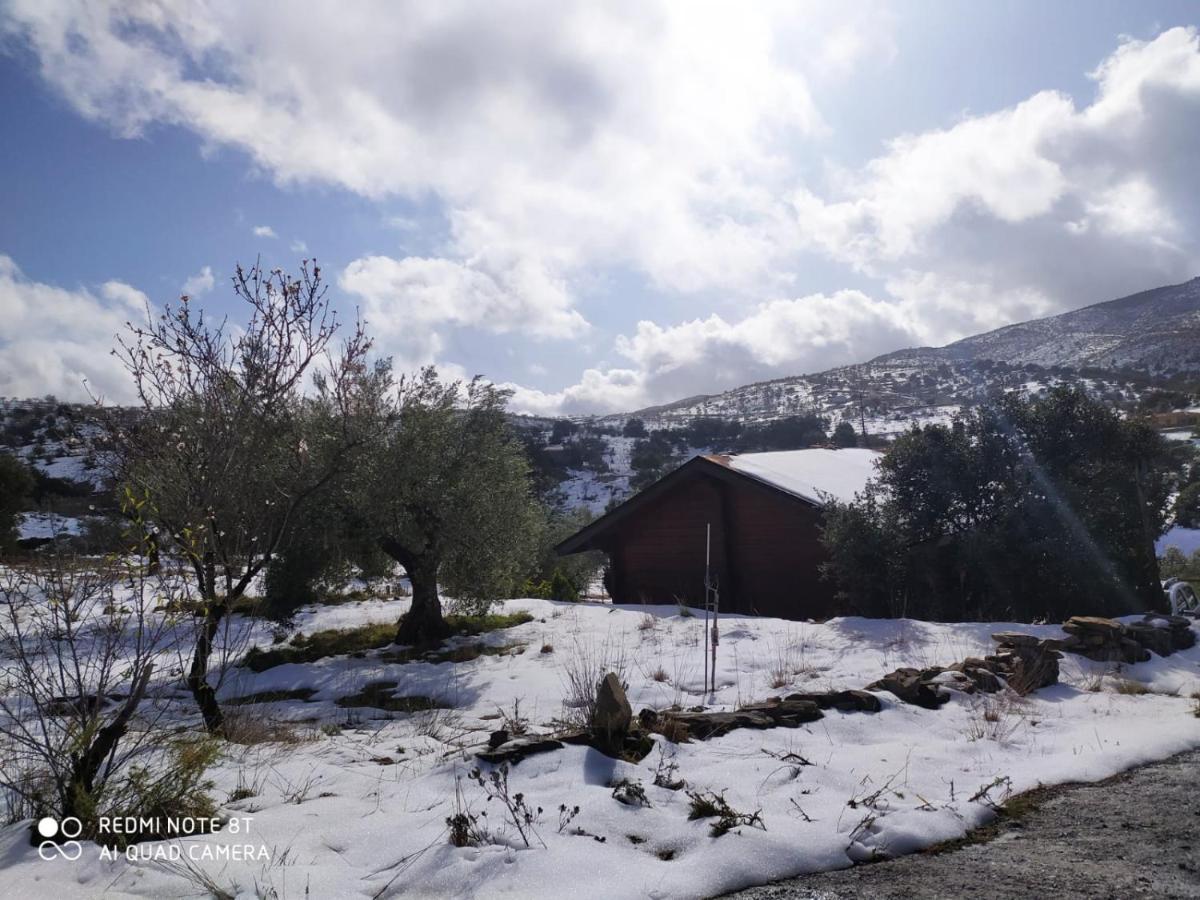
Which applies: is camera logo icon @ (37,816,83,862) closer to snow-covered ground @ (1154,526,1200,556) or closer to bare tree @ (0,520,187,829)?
bare tree @ (0,520,187,829)

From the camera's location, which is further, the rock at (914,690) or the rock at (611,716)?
the rock at (914,690)

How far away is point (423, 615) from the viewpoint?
548 inches

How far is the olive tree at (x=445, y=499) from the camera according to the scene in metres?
12.7

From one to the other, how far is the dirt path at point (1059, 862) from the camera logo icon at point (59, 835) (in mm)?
3306

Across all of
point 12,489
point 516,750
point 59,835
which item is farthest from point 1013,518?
point 12,489

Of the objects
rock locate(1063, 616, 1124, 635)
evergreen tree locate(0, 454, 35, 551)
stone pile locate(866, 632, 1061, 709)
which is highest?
evergreen tree locate(0, 454, 35, 551)

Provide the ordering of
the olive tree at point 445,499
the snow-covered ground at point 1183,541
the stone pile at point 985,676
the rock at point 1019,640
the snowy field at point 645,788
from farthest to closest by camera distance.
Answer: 1. the snow-covered ground at point 1183,541
2. the olive tree at point 445,499
3. the rock at point 1019,640
4. the stone pile at point 985,676
5. the snowy field at point 645,788

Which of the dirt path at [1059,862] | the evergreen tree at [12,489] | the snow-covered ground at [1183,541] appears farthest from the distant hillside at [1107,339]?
the evergreen tree at [12,489]

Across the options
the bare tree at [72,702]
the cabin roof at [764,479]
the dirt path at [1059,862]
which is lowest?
the dirt path at [1059,862]

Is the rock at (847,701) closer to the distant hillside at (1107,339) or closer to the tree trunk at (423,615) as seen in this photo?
the tree trunk at (423,615)

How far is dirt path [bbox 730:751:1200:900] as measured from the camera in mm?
3348

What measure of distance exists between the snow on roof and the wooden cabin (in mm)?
52

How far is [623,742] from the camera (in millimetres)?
5172

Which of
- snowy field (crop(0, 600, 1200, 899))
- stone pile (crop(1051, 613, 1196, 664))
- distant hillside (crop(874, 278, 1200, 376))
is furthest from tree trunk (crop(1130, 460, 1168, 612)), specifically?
distant hillside (crop(874, 278, 1200, 376))
